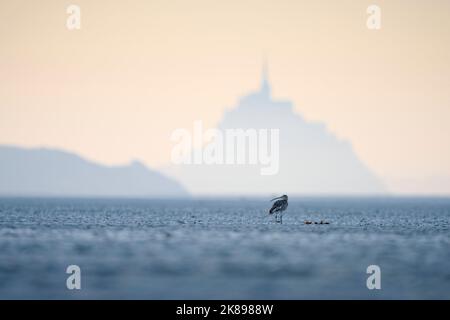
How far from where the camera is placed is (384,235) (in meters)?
58.5

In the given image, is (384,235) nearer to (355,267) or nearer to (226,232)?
(226,232)

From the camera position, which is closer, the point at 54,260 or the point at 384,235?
the point at 54,260
